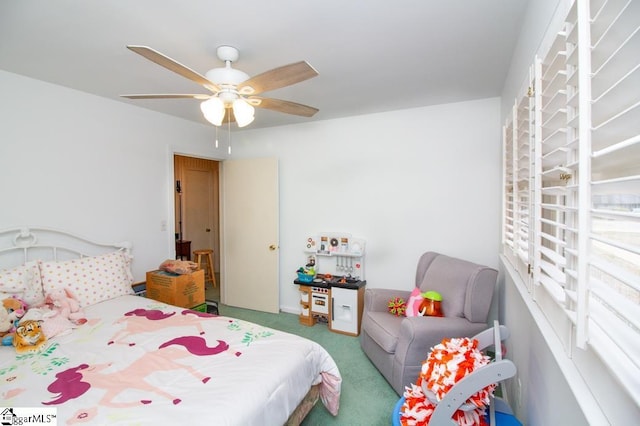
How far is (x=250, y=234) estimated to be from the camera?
3.96m

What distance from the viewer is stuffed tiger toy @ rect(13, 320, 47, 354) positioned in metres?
1.72

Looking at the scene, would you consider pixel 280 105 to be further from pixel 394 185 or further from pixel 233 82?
pixel 394 185

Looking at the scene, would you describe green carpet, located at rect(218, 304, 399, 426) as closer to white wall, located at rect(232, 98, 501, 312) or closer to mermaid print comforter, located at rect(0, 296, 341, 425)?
mermaid print comforter, located at rect(0, 296, 341, 425)

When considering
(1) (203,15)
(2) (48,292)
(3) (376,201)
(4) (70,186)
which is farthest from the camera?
(3) (376,201)

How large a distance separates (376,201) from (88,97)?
3032mm

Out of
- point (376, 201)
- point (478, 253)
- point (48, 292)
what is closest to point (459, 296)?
point (478, 253)

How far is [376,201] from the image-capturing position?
11.0 ft

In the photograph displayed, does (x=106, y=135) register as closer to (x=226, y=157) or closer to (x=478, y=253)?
(x=226, y=157)

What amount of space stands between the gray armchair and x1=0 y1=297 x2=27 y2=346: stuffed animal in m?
2.53

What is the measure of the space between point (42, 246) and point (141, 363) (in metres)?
1.67

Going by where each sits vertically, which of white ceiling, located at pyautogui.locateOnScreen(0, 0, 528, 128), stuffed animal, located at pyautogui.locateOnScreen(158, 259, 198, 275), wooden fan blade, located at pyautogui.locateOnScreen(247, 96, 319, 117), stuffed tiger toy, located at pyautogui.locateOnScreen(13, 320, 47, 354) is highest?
white ceiling, located at pyautogui.locateOnScreen(0, 0, 528, 128)

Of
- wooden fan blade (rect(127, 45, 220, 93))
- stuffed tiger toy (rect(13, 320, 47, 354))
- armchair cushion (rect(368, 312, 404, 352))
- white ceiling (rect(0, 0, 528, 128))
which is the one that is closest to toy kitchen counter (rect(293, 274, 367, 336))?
armchair cushion (rect(368, 312, 404, 352))

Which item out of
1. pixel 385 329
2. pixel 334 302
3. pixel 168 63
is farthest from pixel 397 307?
pixel 168 63

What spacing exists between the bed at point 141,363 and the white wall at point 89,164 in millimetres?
253
